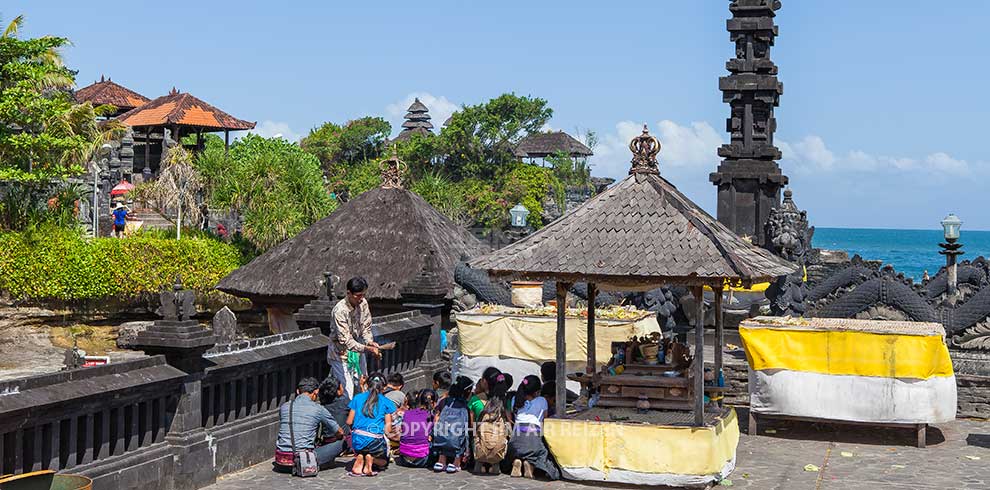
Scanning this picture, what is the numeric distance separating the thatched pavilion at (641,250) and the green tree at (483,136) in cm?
5460

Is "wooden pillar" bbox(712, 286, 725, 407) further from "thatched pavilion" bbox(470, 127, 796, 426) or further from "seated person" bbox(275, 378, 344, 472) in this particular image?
"seated person" bbox(275, 378, 344, 472)

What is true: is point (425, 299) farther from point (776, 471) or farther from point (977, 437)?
point (977, 437)

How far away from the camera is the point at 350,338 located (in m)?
13.2

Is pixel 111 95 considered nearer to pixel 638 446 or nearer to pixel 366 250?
pixel 366 250

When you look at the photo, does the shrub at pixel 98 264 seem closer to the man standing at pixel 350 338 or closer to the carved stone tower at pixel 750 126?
the carved stone tower at pixel 750 126

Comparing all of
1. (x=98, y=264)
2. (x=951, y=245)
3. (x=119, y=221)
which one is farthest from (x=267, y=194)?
(x=951, y=245)

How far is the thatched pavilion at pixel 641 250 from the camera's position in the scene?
1156 cm

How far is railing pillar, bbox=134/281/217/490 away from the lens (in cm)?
1090

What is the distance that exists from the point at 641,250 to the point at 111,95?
64361 millimetres

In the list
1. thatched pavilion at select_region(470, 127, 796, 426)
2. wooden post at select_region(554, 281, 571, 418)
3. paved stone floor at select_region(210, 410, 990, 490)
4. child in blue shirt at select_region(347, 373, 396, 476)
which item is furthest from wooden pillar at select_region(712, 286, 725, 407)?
child in blue shirt at select_region(347, 373, 396, 476)

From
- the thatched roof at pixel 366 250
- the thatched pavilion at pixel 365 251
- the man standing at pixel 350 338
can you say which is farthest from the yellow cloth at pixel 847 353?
the thatched roof at pixel 366 250

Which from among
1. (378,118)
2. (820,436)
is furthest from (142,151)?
(820,436)

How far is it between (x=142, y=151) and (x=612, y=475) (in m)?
59.7

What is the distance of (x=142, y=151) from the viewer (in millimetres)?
66875
